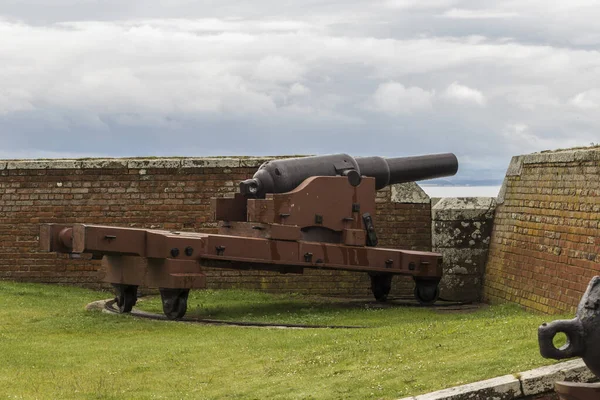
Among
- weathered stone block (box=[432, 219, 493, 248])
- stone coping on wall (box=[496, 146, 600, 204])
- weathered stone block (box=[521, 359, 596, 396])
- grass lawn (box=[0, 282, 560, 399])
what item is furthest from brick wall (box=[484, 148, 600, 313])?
weathered stone block (box=[521, 359, 596, 396])

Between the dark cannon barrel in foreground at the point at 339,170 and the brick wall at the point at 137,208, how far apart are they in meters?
1.47

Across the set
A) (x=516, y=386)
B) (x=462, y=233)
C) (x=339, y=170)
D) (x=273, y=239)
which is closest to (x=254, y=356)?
(x=516, y=386)

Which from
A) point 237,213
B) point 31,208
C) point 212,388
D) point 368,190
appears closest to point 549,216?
point 368,190

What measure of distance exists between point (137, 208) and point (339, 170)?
13.3 feet

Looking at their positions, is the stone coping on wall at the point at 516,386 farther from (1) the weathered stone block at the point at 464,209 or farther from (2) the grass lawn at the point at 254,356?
(1) the weathered stone block at the point at 464,209

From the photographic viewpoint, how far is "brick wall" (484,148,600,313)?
12.8 meters

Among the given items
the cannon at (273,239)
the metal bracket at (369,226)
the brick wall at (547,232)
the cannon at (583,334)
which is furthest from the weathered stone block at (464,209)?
the cannon at (583,334)

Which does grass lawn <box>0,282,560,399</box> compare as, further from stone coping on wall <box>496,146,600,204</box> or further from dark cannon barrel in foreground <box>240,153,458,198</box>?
stone coping on wall <box>496,146,600,204</box>

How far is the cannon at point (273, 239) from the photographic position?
13.4 metres

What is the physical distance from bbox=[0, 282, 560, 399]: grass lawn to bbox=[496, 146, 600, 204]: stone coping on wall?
189 centimetres

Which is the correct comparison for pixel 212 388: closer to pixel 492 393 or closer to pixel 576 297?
Answer: pixel 492 393

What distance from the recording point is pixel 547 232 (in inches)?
552

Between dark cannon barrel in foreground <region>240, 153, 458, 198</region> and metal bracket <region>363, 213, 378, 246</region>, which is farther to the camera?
metal bracket <region>363, 213, 378, 246</region>

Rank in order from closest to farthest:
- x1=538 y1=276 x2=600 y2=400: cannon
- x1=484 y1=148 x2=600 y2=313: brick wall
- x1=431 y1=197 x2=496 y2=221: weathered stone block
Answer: x1=538 y1=276 x2=600 y2=400: cannon
x1=484 y1=148 x2=600 y2=313: brick wall
x1=431 y1=197 x2=496 y2=221: weathered stone block
